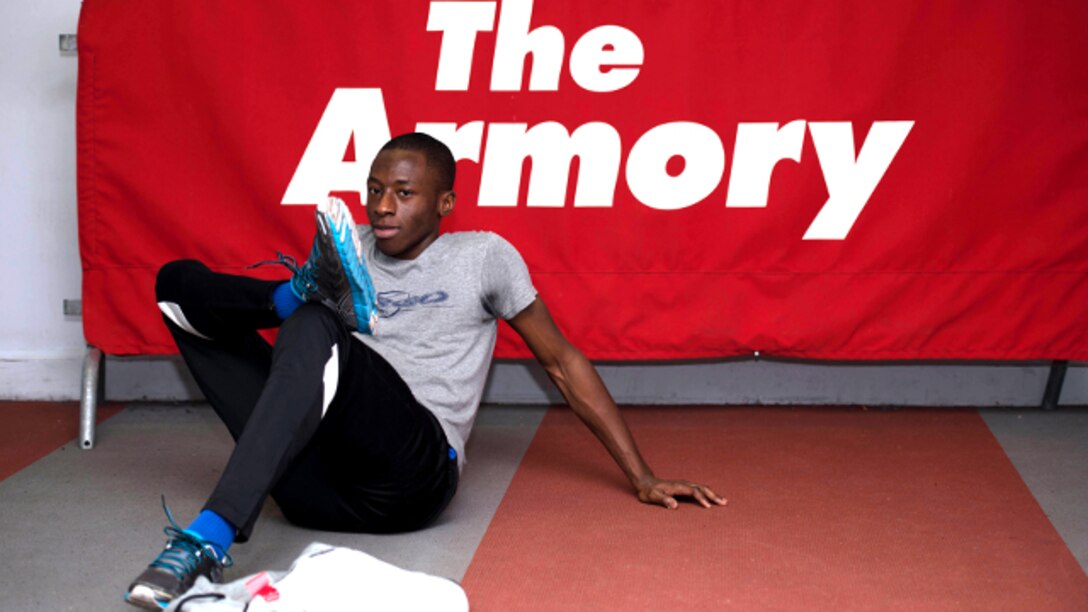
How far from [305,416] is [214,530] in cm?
25

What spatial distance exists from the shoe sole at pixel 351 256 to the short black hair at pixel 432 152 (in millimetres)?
513

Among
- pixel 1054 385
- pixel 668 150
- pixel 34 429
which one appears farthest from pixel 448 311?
pixel 1054 385

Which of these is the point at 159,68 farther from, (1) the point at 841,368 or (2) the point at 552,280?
A: (1) the point at 841,368

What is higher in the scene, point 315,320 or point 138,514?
point 315,320

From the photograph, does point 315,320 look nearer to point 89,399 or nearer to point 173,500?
point 173,500

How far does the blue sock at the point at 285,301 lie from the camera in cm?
239

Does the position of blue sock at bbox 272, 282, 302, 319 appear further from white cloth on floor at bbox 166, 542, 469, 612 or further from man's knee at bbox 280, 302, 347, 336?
white cloth on floor at bbox 166, 542, 469, 612

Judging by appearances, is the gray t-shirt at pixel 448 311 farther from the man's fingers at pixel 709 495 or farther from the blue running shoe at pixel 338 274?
the man's fingers at pixel 709 495

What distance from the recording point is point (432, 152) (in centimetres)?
280

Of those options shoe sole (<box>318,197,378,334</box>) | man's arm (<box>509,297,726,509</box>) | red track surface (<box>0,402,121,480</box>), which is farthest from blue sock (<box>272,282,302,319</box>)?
red track surface (<box>0,402,121,480</box>)

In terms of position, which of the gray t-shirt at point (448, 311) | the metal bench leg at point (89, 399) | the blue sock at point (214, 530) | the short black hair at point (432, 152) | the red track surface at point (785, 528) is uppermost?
the short black hair at point (432, 152)

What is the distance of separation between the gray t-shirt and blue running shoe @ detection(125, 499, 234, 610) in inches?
26.5

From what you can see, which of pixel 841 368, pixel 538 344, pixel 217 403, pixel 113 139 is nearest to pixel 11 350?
pixel 113 139

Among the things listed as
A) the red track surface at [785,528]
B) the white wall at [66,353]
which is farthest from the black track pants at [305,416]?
the white wall at [66,353]
